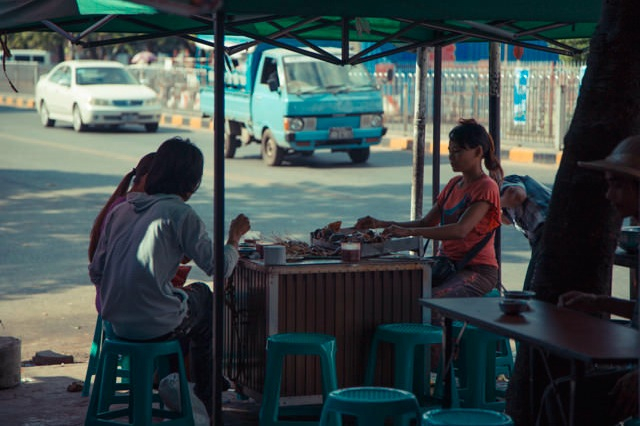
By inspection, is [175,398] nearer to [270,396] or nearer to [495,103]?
[270,396]

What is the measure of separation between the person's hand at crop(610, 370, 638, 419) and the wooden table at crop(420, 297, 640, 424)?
0.13 m

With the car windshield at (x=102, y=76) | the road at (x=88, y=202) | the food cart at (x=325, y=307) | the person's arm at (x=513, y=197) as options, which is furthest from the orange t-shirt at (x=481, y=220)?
the car windshield at (x=102, y=76)

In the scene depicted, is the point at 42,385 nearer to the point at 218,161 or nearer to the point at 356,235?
the point at 356,235

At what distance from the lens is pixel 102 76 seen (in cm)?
2488

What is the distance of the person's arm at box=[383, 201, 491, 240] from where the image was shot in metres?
5.83

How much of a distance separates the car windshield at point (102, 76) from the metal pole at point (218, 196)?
2096cm

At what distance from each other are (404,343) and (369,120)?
13157 mm

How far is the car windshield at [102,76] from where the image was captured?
968 inches

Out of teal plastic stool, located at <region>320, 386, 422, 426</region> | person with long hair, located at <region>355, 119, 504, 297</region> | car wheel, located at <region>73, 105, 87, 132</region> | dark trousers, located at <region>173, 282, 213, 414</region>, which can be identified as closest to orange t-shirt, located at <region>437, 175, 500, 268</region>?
person with long hair, located at <region>355, 119, 504, 297</region>

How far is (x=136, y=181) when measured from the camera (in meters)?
5.57

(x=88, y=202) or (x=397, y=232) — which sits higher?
(x=397, y=232)

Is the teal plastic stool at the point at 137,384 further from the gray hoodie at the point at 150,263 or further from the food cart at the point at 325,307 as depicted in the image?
the food cart at the point at 325,307

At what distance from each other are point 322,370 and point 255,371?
2.31 ft

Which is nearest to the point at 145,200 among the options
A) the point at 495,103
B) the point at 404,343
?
the point at 404,343
